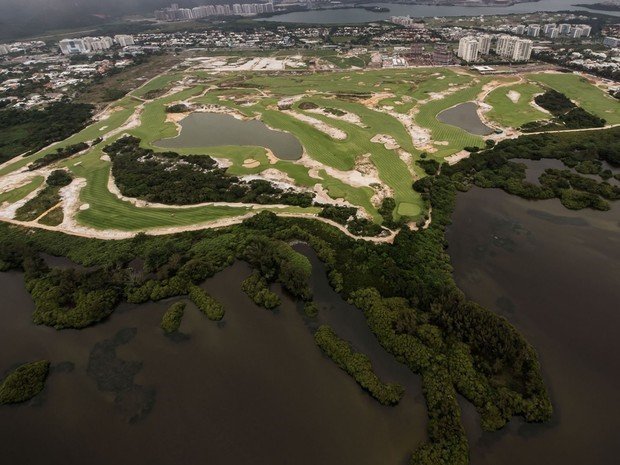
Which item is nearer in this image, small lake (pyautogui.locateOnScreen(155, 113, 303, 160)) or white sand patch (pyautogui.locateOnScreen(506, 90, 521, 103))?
small lake (pyautogui.locateOnScreen(155, 113, 303, 160))

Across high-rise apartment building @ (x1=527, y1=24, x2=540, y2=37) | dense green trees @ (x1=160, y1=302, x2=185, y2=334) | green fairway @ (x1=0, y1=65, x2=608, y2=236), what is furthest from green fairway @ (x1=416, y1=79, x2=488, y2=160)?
high-rise apartment building @ (x1=527, y1=24, x2=540, y2=37)

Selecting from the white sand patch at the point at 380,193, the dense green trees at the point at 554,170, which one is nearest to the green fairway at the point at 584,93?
the dense green trees at the point at 554,170

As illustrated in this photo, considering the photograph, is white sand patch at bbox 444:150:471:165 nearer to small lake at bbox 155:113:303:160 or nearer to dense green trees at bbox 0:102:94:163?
small lake at bbox 155:113:303:160

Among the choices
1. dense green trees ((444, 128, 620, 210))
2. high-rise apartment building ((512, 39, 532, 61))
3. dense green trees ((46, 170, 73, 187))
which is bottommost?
dense green trees ((444, 128, 620, 210))

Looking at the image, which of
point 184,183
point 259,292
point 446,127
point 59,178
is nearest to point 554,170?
point 446,127

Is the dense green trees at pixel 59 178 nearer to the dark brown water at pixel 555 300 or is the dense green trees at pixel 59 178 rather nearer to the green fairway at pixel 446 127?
the dark brown water at pixel 555 300

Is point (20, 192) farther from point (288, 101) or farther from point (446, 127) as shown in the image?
point (446, 127)

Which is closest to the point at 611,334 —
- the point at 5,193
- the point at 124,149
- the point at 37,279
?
the point at 37,279
